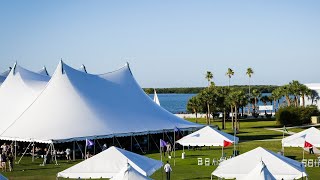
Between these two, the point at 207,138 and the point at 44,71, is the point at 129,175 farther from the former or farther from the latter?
the point at 44,71

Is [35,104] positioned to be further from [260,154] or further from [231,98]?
[231,98]

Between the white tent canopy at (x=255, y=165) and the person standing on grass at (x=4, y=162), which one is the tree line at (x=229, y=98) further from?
the white tent canopy at (x=255, y=165)

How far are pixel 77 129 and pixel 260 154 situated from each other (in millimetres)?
20434

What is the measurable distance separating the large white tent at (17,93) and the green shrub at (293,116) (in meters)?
32.7

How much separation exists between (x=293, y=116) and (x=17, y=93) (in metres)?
36.8

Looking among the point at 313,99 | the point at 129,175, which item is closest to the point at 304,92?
the point at 313,99

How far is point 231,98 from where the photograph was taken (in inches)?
2680

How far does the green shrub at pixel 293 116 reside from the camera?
68.1 m

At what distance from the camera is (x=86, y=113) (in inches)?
1608

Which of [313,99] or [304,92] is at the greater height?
[304,92]

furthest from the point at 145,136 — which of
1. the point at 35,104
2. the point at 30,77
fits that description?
the point at 30,77

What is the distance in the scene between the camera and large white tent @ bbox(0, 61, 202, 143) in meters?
38.8

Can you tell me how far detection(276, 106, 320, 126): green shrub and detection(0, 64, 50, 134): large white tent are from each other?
→ 3270cm

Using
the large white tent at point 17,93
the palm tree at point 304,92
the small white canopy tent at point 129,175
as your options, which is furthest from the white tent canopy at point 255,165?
the palm tree at point 304,92
